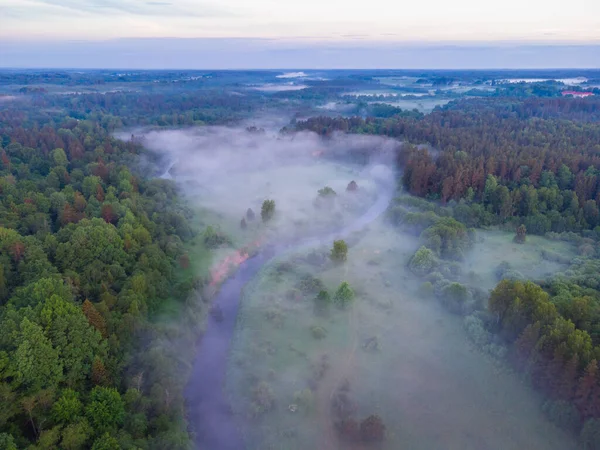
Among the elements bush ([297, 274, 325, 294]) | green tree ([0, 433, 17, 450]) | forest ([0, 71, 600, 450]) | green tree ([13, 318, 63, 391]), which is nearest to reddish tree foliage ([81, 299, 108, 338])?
forest ([0, 71, 600, 450])

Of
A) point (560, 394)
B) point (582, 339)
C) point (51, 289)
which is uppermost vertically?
point (51, 289)

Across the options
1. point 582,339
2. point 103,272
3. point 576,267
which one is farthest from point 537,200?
point 103,272

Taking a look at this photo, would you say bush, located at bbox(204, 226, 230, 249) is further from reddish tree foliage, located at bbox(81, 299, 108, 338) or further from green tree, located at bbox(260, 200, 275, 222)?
reddish tree foliage, located at bbox(81, 299, 108, 338)

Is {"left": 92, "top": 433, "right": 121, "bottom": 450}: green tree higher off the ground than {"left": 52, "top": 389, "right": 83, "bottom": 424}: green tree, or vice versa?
{"left": 52, "top": 389, "right": 83, "bottom": 424}: green tree

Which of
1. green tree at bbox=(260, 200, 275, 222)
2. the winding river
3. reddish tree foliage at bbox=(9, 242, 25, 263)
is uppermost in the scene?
reddish tree foliage at bbox=(9, 242, 25, 263)

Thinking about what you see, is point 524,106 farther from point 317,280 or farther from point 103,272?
point 103,272

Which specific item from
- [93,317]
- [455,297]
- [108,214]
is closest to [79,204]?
[108,214]

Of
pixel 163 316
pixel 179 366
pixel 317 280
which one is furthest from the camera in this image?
pixel 317 280

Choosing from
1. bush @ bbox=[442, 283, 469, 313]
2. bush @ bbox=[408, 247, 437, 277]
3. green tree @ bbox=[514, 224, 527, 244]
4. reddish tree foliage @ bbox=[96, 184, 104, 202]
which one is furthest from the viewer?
reddish tree foliage @ bbox=[96, 184, 104, 202]
